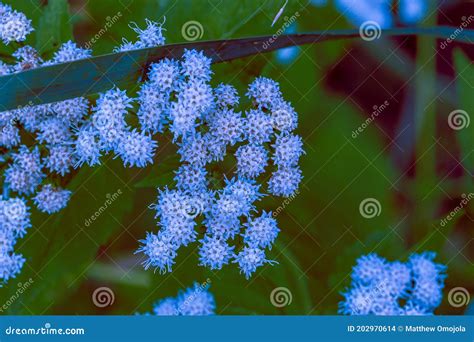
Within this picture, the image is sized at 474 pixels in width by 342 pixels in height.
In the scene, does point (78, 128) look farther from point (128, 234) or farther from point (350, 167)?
point (350, 167)

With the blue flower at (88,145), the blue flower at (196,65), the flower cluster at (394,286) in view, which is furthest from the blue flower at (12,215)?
the flower cluster at (394,286)

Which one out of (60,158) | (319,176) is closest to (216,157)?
(319,176)

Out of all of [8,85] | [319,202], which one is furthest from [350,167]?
[8,85]

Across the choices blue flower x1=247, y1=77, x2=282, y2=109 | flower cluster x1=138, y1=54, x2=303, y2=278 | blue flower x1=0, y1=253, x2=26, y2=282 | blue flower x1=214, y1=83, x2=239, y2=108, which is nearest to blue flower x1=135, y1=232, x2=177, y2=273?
flower cluster x1=138, y1=54, x2=303, y2=278

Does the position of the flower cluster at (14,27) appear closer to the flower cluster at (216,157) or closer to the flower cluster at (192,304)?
the flower cluster at (216,157)

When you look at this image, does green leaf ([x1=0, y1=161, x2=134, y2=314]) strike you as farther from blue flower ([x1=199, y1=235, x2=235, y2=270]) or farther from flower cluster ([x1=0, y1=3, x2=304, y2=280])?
blue flower ([x1=199, y1=235, x2=235, y2=270])
